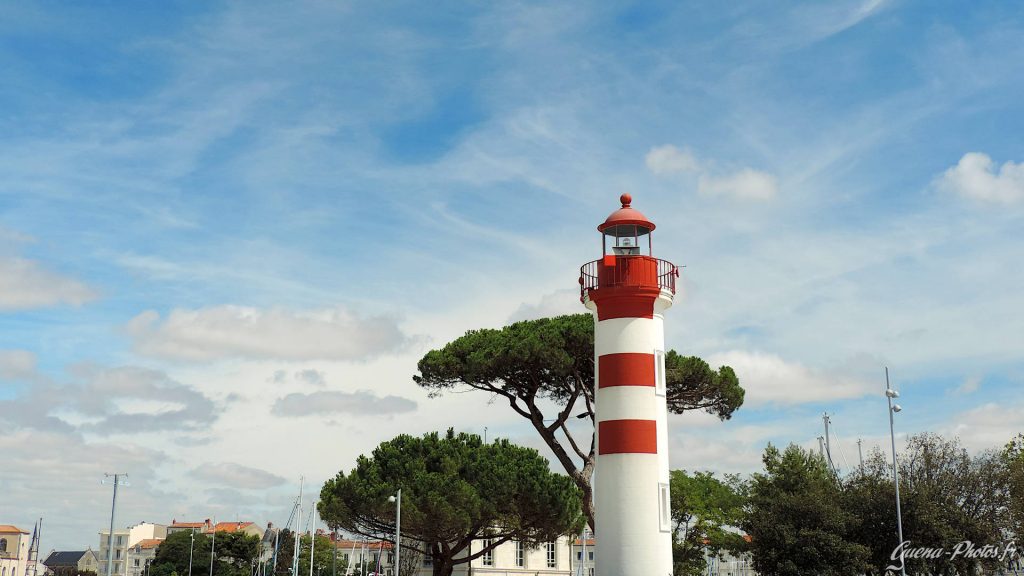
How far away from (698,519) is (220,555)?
66367mm

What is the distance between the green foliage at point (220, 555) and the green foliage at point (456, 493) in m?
69.2

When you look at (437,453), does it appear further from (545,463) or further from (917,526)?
(917,526)

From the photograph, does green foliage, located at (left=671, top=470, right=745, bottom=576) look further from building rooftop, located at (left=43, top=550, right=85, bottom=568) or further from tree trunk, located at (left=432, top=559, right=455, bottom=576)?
building rooftop, located at (left=43, top=550, right=85, bottom=568)

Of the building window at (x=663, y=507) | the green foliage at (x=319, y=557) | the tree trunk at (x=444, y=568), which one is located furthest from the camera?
the green foliage at (x=319, y=557)

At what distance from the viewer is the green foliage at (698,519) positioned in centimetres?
6166

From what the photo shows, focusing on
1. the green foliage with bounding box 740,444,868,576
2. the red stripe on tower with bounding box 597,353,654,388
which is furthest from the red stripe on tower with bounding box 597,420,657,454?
the green foliage with bounding box 740,444,868,576

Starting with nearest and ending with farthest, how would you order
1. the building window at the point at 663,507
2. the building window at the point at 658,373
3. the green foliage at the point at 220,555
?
the building window at the point at 663,507, the building window at the point at 658,373, the green foliage at the point at 220,555

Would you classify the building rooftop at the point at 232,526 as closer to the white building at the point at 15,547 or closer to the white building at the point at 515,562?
the white building at the point at 15,547

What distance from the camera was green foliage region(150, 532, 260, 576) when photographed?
105619mm

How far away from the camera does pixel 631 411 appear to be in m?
30.9

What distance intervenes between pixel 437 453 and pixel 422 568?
82.5ft

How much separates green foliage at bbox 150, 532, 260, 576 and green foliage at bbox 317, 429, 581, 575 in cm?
6925

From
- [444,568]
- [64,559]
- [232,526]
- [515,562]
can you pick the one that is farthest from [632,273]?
[64,559]

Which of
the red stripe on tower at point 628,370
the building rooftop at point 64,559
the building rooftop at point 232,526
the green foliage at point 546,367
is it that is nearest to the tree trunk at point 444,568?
the green foliage at point 546,367
